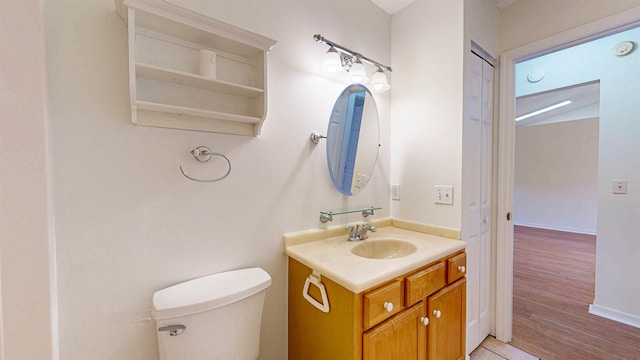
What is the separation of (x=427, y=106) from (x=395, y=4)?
805 mm

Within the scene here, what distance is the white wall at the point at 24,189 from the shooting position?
0.67 meters

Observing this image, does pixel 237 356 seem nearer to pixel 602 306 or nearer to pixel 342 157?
pixel 342 157

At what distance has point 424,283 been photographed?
1154mm

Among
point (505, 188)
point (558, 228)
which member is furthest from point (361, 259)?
point (558, 228)

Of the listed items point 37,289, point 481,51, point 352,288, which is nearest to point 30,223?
point 37,289

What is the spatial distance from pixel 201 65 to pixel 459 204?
158cm

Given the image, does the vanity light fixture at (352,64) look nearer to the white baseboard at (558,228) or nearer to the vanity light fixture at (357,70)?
the vanity light fixture at (357,70)

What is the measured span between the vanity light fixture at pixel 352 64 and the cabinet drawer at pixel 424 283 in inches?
46.7

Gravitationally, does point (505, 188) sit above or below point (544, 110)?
below

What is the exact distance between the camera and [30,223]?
703 millimetres

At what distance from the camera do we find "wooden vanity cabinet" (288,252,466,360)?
926 millimetres

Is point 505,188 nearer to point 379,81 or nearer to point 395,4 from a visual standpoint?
point 379,81

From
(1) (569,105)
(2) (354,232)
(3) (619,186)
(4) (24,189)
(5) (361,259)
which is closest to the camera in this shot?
(4) (24,189)

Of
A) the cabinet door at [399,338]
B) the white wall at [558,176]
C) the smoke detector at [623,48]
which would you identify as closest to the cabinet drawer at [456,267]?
the cabinet door at [399,338]
